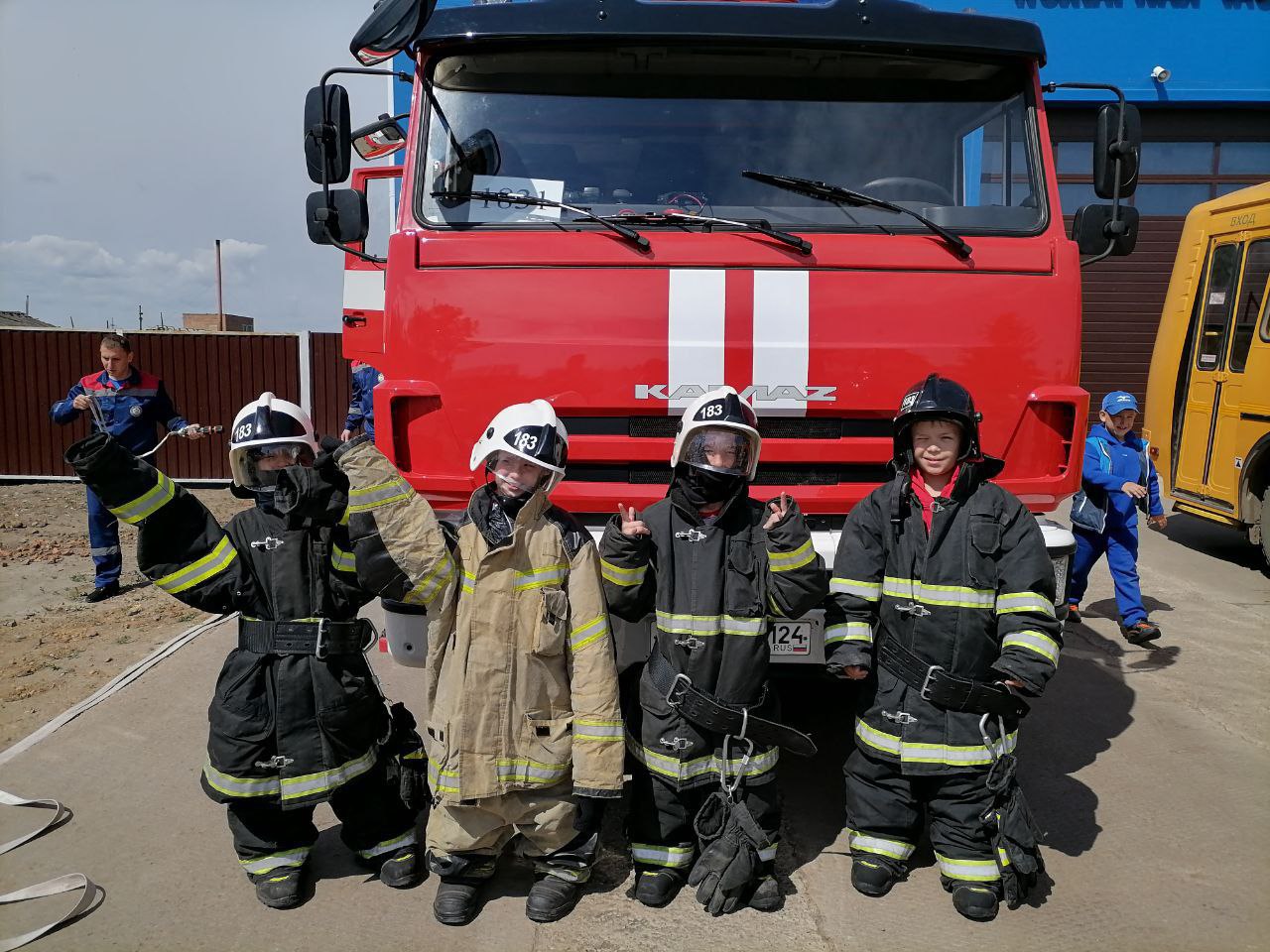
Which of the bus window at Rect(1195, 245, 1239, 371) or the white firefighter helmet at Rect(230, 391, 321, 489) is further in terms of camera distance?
the bus window at Rect(1195, 245, 1239, 371)

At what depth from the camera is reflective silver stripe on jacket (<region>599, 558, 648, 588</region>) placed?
9.34 ft

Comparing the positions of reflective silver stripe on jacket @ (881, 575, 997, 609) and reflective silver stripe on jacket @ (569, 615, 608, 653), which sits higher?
reflective silver stripe on jacket @ (881, 575, 997, 609)

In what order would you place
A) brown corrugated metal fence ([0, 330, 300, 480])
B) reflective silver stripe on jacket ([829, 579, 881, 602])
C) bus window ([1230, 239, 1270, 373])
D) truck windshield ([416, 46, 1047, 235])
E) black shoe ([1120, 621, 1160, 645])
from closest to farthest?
reflective silver stripe on jacket ([829, 579, 881, 602]), truck windshield ([416, 46, 1047, 235]), black shoe ([1120, 621, 1160, 645]), bus window ([1230, 239, 1270, 373]), brown corrugated metal fence ([0, 330, 300, 480])

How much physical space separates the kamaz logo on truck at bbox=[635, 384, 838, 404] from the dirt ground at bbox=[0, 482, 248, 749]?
3.08 meters

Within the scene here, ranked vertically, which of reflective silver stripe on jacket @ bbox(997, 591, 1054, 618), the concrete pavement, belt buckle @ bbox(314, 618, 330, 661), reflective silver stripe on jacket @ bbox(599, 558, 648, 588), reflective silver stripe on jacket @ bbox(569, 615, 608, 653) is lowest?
the concrete pavement

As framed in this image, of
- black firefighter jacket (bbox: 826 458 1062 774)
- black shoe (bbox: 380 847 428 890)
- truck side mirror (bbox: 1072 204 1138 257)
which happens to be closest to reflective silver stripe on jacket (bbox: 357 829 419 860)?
Result: black shoe (bbox: 380 847 428 890)

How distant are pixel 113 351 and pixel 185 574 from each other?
4.10 metres

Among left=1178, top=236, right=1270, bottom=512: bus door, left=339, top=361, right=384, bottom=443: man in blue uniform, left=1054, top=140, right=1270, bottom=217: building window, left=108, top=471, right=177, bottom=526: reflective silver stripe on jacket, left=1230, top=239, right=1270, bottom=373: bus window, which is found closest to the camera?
left=108, top=471, right=177, bottom=526: reflective silver stripe on jacket

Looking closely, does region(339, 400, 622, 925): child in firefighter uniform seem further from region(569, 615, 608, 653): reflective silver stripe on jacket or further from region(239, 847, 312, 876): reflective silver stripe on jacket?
region(239, 847, 312, 876): reflective silver stripe on jacket

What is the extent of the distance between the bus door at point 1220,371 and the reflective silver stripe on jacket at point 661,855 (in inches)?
259

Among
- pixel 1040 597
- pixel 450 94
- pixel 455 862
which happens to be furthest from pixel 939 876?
pixel 450 94

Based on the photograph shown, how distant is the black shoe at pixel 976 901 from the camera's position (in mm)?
2777

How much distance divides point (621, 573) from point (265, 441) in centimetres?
113

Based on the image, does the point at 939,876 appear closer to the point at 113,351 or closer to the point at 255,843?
the point at 255,843
